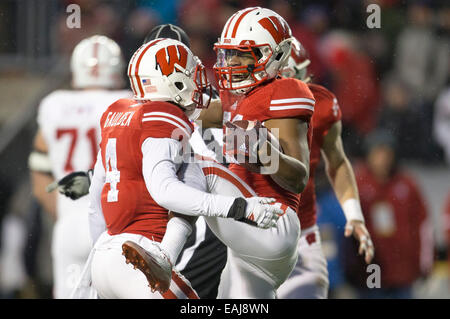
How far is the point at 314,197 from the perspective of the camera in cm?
455

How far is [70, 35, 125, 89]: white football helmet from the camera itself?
5.41 meters

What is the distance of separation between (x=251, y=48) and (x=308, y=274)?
123cm

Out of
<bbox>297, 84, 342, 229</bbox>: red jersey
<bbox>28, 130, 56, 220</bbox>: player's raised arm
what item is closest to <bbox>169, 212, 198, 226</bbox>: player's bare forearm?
<bbox>297, 84, 342, 229</bbox>: red jersey

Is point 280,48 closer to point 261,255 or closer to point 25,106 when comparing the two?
point 261,255

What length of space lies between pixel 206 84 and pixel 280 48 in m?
0.36

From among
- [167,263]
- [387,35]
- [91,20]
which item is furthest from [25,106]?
[167,263]

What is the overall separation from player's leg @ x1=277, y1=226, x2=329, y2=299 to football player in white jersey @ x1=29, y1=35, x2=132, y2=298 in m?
1.34

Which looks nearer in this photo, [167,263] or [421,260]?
[167,263]

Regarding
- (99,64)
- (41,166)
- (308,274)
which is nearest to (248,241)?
(308,274)

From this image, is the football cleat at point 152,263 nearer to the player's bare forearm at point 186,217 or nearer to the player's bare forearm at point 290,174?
the player's bare forearm at point 186,217

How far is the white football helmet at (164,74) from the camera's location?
3.74m

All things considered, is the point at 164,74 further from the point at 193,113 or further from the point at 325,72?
the point at 325,72

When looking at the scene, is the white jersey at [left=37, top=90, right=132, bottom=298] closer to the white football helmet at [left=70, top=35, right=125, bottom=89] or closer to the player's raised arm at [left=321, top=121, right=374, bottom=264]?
the white football helmet at [left=70, top=35, right=125, bottom=89]
